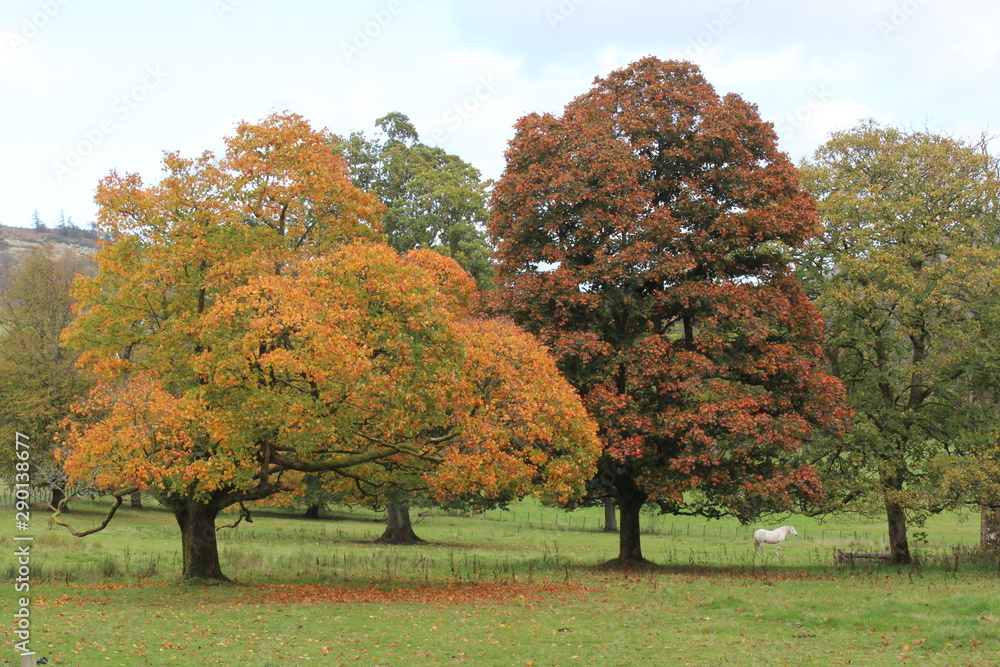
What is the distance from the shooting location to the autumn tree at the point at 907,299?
2672cm

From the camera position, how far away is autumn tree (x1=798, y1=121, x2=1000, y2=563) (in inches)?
1052

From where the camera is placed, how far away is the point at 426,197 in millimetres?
40844

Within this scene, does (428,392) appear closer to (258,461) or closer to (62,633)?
(258,461)

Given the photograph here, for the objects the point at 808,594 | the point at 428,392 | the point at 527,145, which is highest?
the point at 527,145

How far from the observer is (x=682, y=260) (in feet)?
85.8

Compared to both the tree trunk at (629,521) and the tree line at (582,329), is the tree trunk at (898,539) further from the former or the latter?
the tree trunk at (629,521)

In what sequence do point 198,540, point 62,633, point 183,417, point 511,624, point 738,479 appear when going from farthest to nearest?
point 738,479
point 198,540
point 183,417
point 511,624
point 62,633

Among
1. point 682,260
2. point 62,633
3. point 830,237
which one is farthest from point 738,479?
point 62,633

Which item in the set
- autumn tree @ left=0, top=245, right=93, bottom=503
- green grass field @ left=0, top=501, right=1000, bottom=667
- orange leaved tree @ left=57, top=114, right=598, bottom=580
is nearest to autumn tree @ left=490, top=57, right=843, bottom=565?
green grass field @ left=0, top=501, right=1000, bottom=667

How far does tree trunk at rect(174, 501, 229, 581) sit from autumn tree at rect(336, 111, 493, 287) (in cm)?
1865

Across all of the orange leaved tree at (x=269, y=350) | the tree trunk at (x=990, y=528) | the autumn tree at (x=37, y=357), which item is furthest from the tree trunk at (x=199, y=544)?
the tree trunk at (x=990, y=528)

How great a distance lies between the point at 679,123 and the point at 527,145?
532 cm

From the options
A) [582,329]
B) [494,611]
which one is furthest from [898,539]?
[494,611]

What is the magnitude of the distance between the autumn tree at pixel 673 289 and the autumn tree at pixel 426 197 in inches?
460
